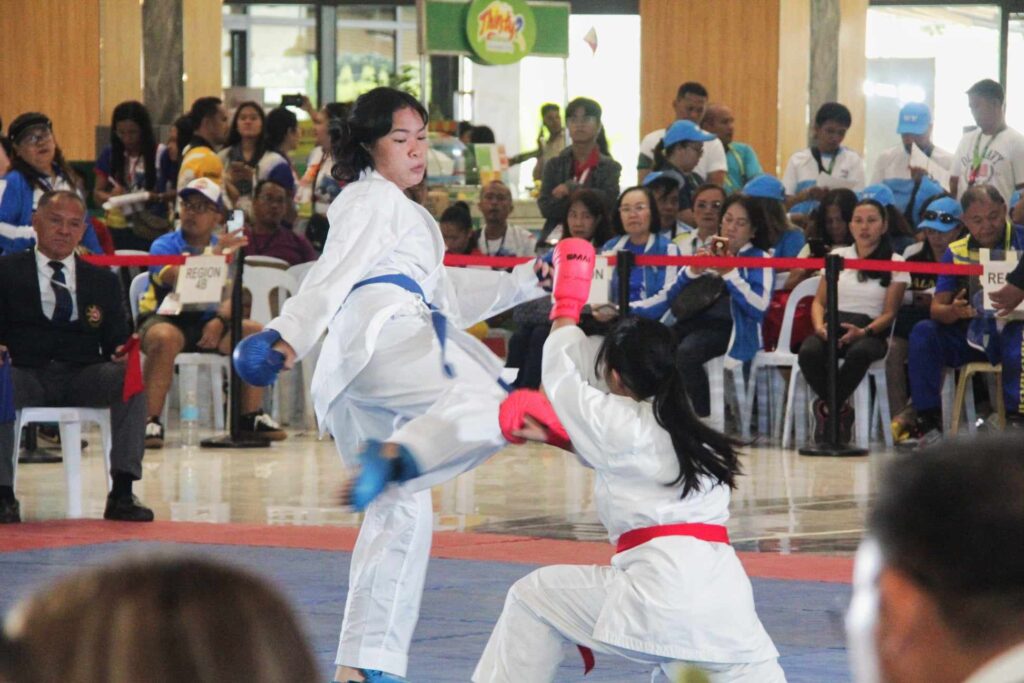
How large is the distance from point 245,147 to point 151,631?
1096 centimetres

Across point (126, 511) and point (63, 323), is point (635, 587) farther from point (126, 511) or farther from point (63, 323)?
point (63, 323)

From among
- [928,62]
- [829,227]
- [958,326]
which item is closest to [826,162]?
[829,227]

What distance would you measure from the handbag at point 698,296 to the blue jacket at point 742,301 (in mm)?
31

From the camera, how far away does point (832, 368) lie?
9.14m

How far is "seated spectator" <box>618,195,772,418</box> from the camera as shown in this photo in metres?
9.73

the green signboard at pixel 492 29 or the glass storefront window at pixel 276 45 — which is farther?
the glass storefront window at pixel 276 45

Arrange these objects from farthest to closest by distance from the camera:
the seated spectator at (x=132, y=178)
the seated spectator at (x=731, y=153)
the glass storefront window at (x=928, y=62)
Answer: the glass storefront window at (x=928, y=62)
the seated spectator at (x=731, y=153)
the seated spectator at (x=132, y=178)

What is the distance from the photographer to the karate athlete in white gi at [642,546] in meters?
3.52

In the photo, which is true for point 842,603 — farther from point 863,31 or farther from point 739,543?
point 863,31

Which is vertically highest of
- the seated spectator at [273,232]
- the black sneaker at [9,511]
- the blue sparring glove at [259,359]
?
the seated spectator at [273,232]

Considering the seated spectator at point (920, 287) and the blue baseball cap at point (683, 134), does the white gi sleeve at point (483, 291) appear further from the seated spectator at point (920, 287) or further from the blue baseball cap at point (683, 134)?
the blue baseball cap at point (683, 134)

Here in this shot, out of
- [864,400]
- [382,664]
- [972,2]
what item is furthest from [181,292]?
[972,2]

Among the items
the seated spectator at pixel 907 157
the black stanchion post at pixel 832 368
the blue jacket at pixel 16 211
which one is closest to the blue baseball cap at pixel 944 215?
the black stanchion post at pixel 832 368

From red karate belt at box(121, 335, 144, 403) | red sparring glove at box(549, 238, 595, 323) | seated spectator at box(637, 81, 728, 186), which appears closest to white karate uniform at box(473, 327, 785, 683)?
red sparring glove at box(549, 238, 595, 323)
